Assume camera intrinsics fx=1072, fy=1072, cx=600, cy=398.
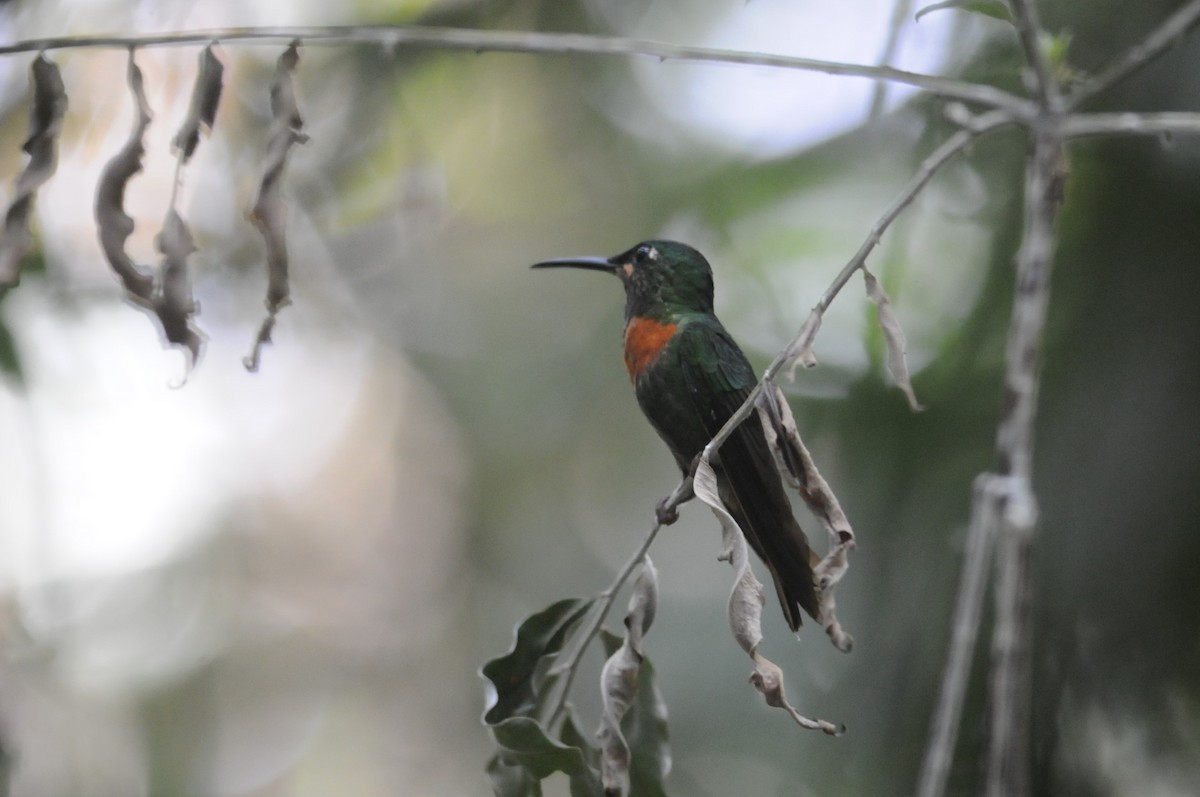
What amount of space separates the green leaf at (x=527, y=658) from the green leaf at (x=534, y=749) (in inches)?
→ 5.9

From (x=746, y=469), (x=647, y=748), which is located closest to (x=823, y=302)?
(x=746, y=469)

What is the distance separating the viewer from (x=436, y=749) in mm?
6887

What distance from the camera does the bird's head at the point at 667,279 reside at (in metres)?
2.63

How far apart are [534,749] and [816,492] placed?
0.59m

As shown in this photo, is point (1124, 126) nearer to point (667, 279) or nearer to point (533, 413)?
point (667, 279)

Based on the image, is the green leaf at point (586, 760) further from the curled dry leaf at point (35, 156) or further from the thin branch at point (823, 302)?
the curled dry leaf at point (35, 156)

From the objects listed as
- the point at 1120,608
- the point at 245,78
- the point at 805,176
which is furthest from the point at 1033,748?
the point at 245,78

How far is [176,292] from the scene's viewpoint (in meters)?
1.82

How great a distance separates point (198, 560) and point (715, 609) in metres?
3.47

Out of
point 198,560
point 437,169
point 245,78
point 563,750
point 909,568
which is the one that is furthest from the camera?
point 198,560

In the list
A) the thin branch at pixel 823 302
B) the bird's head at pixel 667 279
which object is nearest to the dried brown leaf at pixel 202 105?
the bird's head at pixel 667 279

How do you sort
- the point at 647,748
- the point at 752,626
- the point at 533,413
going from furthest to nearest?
1. the point at 533,413
2. the point at 647,748
3. the point at 752,626

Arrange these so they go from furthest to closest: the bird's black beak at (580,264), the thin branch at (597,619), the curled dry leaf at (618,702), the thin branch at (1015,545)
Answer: the bird's black beak at (580,264) < the thin branch at (597,619) < the curled dry leaf at (618,702) < the thin branch at (1015,545)

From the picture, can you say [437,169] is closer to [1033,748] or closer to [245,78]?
[245,78]
